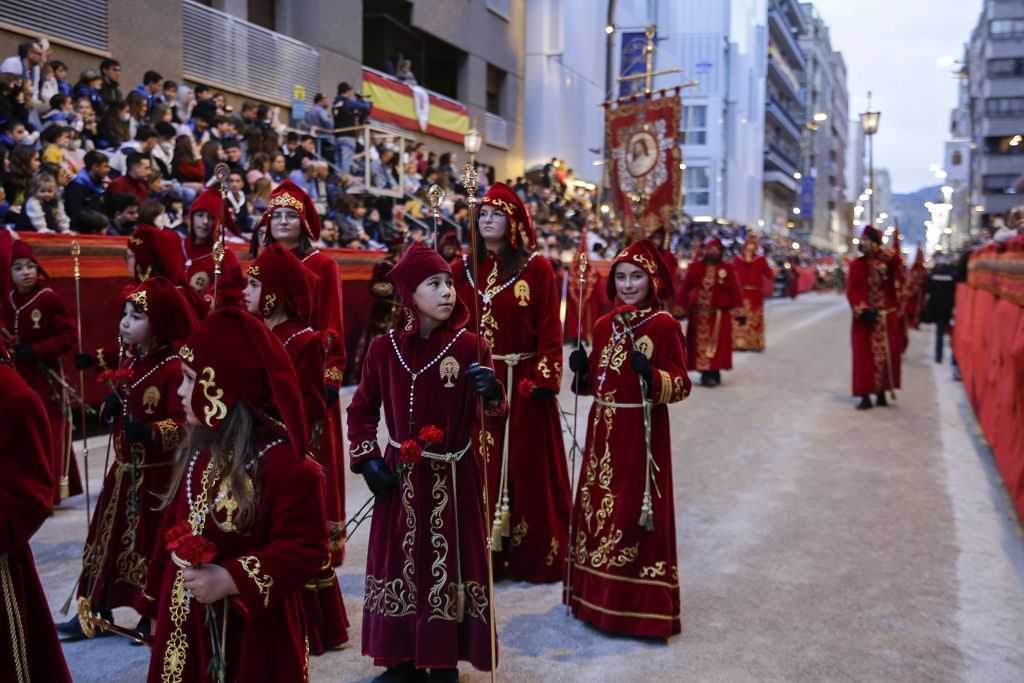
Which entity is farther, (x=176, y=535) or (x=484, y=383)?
(x=484, y=383)

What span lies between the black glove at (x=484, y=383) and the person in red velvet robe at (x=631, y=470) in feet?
3.87

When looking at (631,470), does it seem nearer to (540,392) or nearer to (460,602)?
(540,392)

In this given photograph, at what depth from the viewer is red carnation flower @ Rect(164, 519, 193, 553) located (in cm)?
262

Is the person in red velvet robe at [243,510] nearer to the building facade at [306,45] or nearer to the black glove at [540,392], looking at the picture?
the black glove at [540,392]

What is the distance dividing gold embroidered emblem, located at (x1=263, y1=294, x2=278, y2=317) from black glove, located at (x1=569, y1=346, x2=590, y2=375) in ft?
5.12

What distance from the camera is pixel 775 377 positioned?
15469mm

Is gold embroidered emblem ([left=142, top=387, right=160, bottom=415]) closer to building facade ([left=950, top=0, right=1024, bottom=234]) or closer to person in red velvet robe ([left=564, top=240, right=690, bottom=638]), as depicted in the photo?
person in red velvet robe ([left=564, top=240, right=690, bottom=638])

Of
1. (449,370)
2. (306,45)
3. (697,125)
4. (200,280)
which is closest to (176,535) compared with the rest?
(449,370)

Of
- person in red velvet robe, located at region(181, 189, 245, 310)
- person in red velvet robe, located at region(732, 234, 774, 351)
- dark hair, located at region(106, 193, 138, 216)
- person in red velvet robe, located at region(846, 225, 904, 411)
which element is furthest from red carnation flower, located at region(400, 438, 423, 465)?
person in red velvet robe, located at region(732, 234, 774, 351)

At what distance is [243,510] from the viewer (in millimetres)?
2797

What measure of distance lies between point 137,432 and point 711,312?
11.6 m

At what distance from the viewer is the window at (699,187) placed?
56.9m

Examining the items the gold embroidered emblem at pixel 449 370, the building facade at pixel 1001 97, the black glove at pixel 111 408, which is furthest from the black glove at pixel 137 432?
the building facade at pixel 1001 97

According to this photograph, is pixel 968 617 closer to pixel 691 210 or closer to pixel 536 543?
pixel 536 543
